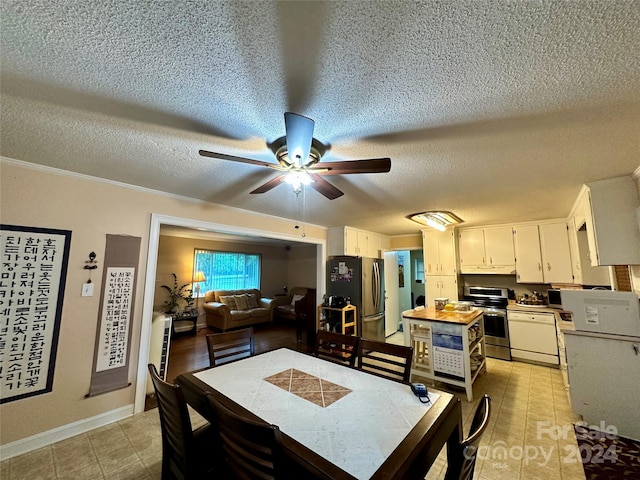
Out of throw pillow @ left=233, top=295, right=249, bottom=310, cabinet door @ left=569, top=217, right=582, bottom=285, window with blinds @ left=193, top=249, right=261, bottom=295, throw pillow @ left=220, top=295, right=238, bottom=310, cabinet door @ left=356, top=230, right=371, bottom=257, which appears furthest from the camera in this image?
window with blinds @ left=193, top=249, right=261, bottom=295

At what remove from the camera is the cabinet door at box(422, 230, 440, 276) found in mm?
4973

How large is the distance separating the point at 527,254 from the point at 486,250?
0.59m

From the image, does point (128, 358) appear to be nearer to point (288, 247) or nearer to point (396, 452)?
point (396, 452)

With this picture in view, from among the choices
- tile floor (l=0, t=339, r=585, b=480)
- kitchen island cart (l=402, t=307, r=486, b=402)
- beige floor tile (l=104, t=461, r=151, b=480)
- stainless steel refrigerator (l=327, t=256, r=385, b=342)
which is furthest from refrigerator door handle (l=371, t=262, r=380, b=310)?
beige floor tile (l=104, t=461, r=151, b=480)

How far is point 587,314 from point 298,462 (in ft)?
10.1

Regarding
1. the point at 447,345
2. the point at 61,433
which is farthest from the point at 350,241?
the point at 61,433

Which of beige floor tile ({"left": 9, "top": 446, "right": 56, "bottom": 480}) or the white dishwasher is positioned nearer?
beige floor tile ({"left": 9, "top": 446, "right": 56, "bottom": 480})

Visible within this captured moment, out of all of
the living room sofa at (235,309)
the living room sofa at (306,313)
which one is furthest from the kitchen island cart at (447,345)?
the living room sofa at (235,309)

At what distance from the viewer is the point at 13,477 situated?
1.83 m

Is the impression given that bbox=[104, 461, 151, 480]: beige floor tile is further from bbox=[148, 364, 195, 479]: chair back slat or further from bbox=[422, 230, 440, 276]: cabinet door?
bbox=[422, 230, 440, 276]: cabinet door

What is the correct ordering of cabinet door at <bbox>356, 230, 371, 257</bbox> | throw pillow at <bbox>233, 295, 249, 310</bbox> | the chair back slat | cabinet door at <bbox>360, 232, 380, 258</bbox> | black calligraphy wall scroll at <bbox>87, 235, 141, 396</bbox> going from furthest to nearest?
1. throw pillow at <bbox>233, 295, 249, 310</bbox>
2. cabinet door at <bbox>360, 232, 380, 258</bbox>
3. cabinet door at <bbox>356, 230, 371, 257</bbox>
4. black calligraphy wall scroll at <bbox>87, 235, 141, 396</bbox>
5. the chair back slat

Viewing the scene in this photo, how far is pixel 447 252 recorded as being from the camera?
4.87m

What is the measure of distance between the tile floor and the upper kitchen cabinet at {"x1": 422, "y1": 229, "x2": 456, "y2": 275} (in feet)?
7.67

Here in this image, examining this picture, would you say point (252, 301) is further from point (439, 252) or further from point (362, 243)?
point (439, 252)
